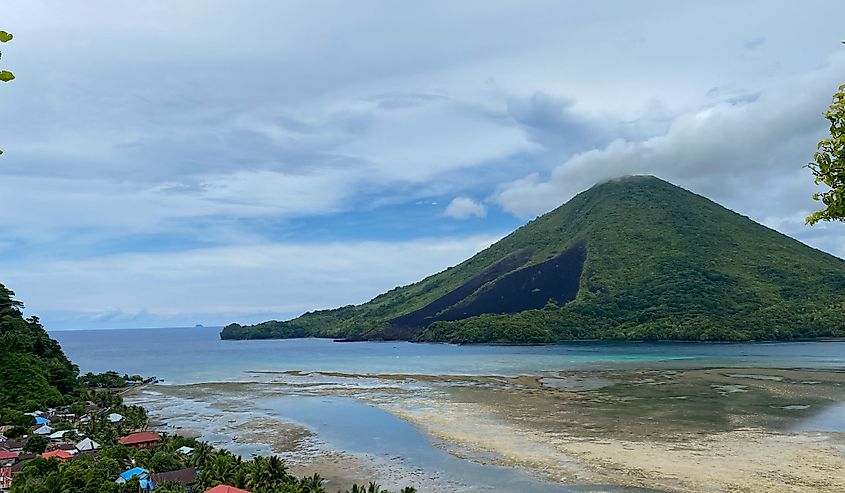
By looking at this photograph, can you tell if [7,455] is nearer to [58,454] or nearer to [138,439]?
[58,454]

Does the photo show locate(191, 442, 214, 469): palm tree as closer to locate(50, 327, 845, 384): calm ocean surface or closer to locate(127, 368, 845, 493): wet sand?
locate(127, 368, 845, 493): wet sand

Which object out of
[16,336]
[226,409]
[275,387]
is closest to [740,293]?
[275,387]

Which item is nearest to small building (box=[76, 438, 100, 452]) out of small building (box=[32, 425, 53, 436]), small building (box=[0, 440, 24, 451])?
small building (box=[0, 440, 24, 451])

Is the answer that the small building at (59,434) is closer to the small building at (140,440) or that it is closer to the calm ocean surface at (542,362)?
the small building at (140,440)

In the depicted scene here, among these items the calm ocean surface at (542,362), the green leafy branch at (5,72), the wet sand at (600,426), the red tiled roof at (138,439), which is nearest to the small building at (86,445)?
the red tiled roof at (138,439)

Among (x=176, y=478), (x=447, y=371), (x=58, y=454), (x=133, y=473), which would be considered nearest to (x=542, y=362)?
(x=447, y=371)

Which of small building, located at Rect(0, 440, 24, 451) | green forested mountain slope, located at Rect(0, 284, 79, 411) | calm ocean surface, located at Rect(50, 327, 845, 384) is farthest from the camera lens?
calm ocean surface, located at Rect(50, 327, 845, 384)
